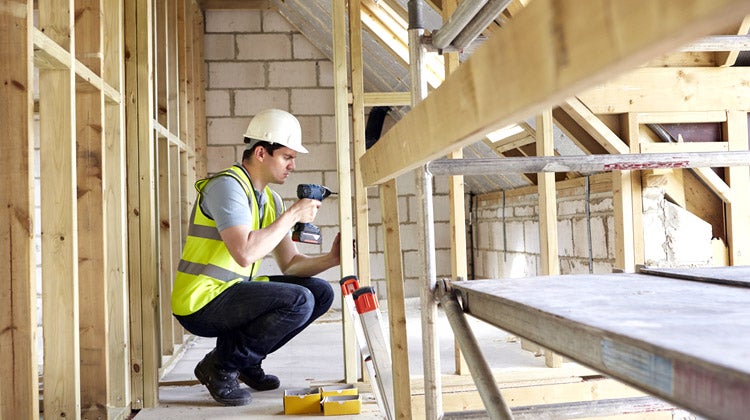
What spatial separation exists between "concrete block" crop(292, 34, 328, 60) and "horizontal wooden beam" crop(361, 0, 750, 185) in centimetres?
631

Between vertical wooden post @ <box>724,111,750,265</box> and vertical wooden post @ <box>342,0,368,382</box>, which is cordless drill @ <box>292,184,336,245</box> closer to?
vertical wooden post @ <box>342,0,368,382</box>

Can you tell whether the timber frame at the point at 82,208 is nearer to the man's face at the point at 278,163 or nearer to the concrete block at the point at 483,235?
the man's face at the point at 278,163

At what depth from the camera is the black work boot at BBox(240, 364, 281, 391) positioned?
11.0ft

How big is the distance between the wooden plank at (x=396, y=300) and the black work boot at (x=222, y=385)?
1.64 meters

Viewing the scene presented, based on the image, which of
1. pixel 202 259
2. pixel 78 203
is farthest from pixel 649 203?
pixel 78 203

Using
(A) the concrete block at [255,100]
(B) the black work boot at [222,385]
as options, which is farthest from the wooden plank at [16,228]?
(A) the concrete block at [255,100]

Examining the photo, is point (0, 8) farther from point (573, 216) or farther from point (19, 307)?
point (573, 216)

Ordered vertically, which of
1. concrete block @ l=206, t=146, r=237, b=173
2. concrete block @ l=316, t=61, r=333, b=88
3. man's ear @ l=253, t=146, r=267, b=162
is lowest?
man's ear @ l=253, t=146, r=267, b=162

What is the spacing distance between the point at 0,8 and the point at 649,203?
3.18 m

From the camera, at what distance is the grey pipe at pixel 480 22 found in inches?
58.6

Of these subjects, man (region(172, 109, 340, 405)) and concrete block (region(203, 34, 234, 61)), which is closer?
man (region(172, 109, 340, 405))

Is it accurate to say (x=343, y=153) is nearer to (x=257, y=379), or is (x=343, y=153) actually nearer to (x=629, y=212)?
(x=257, y=379)

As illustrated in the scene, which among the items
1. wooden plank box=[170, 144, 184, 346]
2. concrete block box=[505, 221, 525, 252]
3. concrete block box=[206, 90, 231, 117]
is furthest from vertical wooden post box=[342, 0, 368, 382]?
concrete block box=[206, 90, 231, 117]

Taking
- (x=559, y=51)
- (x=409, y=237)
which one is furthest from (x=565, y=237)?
(x=559, y=51)
